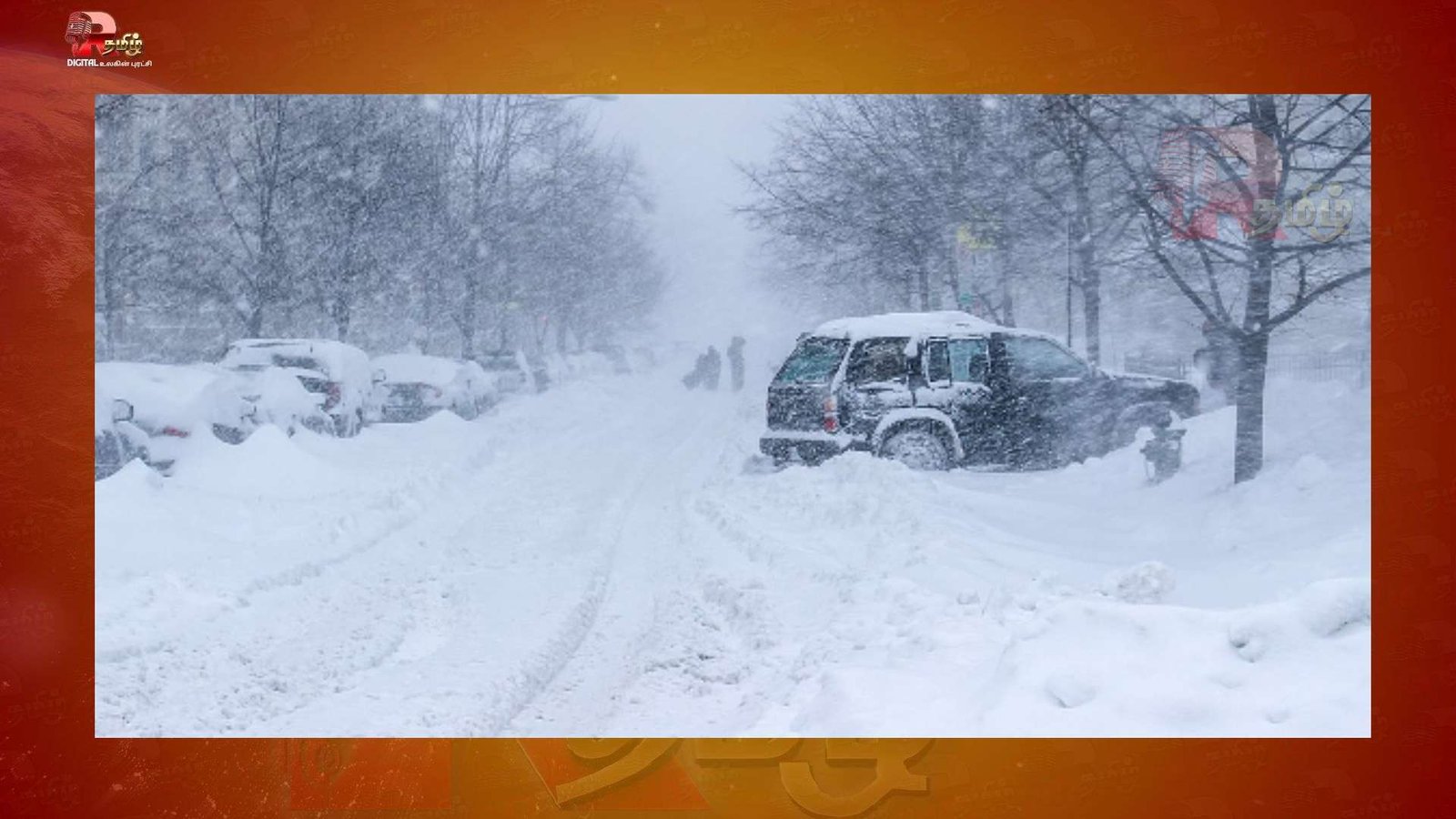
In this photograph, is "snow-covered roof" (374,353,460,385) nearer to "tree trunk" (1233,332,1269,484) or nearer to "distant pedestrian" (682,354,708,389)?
"distant pedestrian" (682,354,708,389)

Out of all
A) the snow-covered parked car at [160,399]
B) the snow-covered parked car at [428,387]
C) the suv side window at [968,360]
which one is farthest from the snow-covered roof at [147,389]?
the suv side window at [968,360]

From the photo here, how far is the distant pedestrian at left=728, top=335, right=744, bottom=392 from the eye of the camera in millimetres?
4922

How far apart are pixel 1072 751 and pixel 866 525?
47.5 inches

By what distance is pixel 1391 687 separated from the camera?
4.77 metres

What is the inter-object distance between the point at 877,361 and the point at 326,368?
2322mm

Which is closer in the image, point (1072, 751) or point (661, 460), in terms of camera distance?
point (1072, 751)

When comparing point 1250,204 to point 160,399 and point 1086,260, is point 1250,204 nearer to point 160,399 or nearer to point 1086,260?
point 1086,260

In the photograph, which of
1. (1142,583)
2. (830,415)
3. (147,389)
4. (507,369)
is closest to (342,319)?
(507,369)

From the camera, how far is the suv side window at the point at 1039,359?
492 cm

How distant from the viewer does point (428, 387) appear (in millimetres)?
4938

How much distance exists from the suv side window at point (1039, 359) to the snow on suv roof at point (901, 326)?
0.08m

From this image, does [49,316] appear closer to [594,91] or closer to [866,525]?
[594,91]

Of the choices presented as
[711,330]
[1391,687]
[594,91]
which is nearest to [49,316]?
[594,91]

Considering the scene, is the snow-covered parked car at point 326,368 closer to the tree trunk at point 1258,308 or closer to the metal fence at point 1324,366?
the tree trunk at point 1258,308
